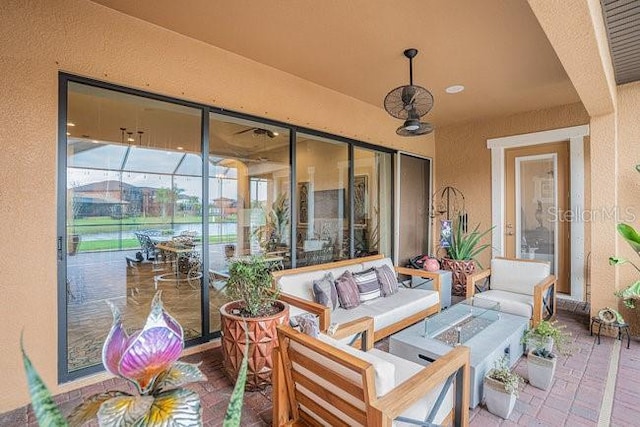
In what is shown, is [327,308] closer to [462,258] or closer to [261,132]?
[261,132]

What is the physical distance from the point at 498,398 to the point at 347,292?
154cm

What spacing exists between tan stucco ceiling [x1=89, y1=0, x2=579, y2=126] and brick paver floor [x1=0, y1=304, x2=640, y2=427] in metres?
2.98

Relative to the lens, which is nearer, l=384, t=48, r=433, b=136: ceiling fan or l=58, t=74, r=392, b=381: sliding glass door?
l=58, t=74, r=392, b=381: sliding glass door

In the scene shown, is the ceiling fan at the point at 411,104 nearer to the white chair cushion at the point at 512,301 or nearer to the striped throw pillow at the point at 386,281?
the striped throw pillow at the point at 386,281

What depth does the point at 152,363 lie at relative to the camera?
1.99 feet

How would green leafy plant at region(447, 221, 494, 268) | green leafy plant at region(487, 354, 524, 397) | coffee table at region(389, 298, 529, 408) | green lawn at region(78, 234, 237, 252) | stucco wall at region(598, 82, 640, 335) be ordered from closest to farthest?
green leafy plant at region(487, 354, 524, 397)
coffee table at region(389, 298, 529, 408)
green lawn at region(78, 234, 237, 252)
stucco wall at region(598, 82, 640, 335)
green leafy plant at region(447, 221, 494, 268)

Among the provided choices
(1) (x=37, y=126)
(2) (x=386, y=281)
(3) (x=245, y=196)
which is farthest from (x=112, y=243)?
(2) (x=386, y=281)

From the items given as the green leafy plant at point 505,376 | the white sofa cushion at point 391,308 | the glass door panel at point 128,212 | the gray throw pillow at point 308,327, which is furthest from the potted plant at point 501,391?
the glass door panel at point 128,212

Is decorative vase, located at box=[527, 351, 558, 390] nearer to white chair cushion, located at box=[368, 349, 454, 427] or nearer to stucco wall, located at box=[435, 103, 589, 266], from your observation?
white chair cushion, located at box=[368, 349, 454, 427]

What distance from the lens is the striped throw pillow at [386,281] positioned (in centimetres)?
378

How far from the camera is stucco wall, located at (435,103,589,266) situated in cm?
523

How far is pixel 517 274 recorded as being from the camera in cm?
399

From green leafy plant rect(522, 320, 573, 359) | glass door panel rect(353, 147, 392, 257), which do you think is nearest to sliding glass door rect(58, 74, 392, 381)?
glass door panel rect(353, 147, 392, 257)

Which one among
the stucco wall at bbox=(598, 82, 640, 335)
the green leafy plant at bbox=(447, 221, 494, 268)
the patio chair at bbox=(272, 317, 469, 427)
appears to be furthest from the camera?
the green leafy plant at bbox=(447, 221, 494, 268)
